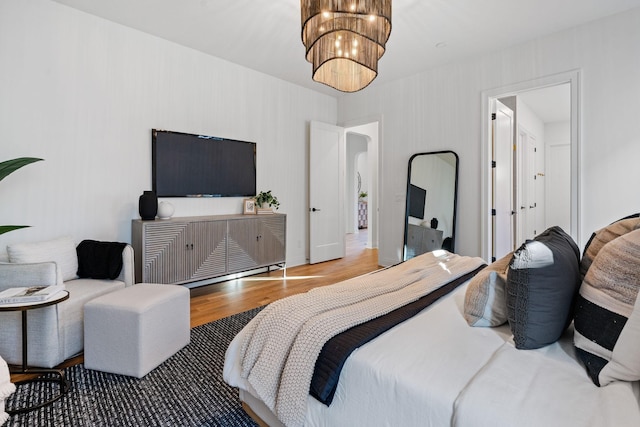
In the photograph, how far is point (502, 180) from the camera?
164 inches

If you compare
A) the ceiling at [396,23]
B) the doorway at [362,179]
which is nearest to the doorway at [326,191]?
the doorway at [362,179]

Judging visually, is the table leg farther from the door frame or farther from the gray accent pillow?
the door frame

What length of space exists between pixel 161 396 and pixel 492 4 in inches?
151

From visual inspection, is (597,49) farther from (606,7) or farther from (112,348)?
(112,348)

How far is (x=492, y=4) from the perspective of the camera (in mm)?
2859

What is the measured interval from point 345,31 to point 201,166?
245 cm

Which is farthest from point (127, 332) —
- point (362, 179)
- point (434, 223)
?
point (362, 179)

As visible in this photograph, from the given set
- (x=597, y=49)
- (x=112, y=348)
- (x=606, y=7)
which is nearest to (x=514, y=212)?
(x=597, y=49)

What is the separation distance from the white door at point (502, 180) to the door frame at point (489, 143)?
122 millimetres

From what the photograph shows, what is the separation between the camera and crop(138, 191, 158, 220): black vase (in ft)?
10.6

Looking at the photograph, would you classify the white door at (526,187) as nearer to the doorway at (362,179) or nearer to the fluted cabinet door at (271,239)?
the doorway at (362,179)

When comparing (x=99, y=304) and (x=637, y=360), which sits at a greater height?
(x=637, y=360)

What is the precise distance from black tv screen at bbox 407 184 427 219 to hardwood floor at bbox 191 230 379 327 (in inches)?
43.4

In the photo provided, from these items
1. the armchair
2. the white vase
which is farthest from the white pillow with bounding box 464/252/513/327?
the white vase
